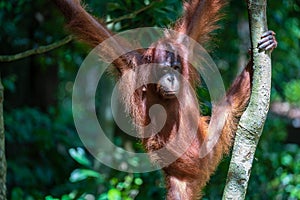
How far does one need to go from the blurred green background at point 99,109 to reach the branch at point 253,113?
1034 mm

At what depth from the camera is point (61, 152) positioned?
745 cm

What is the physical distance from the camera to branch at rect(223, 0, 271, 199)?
272 cm

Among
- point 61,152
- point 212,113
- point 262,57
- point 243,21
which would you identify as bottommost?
point 61,152

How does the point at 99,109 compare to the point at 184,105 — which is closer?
the point at 184,105

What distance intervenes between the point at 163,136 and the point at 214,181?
3.65 feet

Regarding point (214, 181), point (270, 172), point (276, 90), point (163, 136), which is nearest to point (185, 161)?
point (163, 136)

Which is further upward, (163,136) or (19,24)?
(19,24)

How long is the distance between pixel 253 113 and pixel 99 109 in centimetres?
499

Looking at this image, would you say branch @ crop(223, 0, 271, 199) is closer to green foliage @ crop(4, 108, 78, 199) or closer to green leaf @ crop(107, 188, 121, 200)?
green leaf @ crop(107, 188, 121, 200)

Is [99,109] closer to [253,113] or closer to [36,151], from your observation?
[36,151]

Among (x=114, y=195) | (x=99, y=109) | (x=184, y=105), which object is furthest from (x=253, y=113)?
(x=99, y=109)

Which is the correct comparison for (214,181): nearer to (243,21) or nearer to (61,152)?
(243,21)

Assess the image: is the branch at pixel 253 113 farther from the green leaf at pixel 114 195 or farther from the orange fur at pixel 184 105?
the green leaf at pixel 114 195

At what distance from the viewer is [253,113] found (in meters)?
2.76
